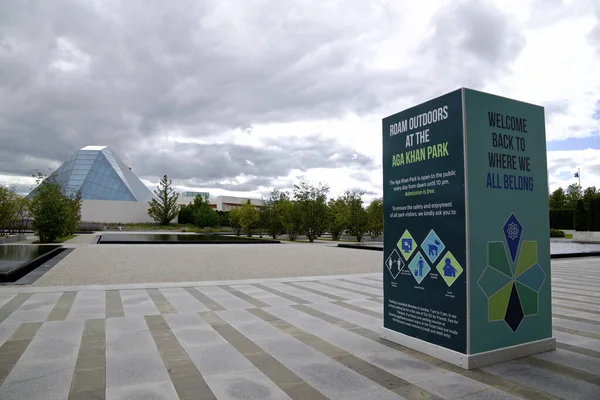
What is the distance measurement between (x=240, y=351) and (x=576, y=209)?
4554 centimetres

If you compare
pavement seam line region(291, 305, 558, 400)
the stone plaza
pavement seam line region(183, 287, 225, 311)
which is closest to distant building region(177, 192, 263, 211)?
pavement seam line region(183, 287, 225, 311)

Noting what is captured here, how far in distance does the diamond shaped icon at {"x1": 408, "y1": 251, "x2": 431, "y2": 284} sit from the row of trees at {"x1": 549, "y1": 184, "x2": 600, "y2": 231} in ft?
139

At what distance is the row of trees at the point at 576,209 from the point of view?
1511 inches

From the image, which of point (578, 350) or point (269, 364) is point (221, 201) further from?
A: point (578, 350)

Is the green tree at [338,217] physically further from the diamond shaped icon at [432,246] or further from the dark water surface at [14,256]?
the diamond shaped icon at [432,246]

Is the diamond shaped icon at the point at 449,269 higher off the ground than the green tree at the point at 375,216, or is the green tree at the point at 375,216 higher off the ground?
the green tree at the point at 375,216

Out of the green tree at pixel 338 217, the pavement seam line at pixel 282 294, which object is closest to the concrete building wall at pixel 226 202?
the green tree at pixel 338 217

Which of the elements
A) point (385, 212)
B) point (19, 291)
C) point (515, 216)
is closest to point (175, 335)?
point (385, 212)

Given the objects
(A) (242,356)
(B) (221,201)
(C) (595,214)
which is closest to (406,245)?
(A) (242,356)

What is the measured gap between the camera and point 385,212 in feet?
16.7

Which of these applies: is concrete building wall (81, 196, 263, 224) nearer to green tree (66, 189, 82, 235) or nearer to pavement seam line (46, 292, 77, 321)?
green tree (66, 189, 82, 235)

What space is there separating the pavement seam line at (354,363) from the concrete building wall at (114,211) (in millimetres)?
67821

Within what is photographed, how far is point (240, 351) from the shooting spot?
444 cm

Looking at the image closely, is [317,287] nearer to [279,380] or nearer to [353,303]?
[353,303]
